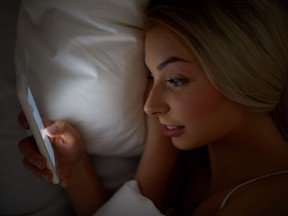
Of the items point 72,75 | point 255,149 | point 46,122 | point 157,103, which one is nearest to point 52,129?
point 46,122

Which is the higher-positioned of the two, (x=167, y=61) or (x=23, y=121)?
(x=167, y=61)

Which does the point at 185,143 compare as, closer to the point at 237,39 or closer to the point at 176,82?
the point at 176,82

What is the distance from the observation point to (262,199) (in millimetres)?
689

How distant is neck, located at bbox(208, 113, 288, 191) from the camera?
771 mm

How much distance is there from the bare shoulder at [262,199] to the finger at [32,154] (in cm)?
40

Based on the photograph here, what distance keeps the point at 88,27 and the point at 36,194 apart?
472mm

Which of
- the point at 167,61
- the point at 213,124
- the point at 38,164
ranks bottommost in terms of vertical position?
the point at 38,164

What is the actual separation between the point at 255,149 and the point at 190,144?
16cm

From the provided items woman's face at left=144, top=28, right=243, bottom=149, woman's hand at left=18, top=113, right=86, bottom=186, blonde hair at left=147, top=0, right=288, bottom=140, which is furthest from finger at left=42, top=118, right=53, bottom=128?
blonde hair at left=147, top=0, right=288, bottom=140

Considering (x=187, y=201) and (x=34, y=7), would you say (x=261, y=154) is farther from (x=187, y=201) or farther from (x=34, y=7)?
(x=34, y=7)

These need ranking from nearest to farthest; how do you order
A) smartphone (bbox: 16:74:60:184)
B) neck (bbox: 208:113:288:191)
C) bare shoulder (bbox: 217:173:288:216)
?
smartphone (bbox: 16:74:60:184) → bare shoulder (bbox: 217:173:288:216) → neck (bbox: 208:113:288:191)

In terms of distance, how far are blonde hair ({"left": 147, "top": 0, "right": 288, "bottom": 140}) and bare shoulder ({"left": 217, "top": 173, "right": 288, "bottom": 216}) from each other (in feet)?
0.63

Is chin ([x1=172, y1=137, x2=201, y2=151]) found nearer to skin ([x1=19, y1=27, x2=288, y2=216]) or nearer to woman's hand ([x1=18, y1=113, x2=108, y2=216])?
skin ([x1=19, y1=27, x2=288, y2=216])

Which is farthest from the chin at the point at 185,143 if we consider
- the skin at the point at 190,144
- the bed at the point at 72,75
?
the bed at the point at 72,75
